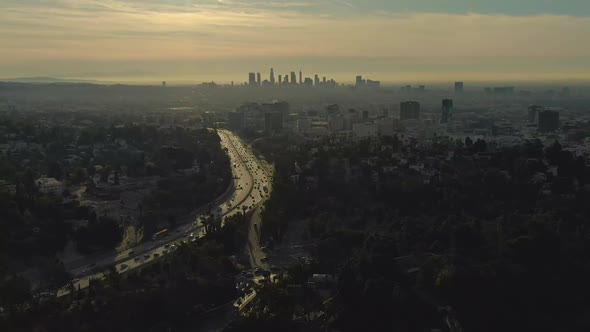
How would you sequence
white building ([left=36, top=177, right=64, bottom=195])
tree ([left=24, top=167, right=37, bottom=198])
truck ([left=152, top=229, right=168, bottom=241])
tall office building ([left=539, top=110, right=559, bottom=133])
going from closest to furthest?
truck ([left=152, top=229, right=168, bottom=241]), tree ([left=24, top=167, right=37, bottom=198]), white building ([left=36, top=177, right=64, bottom=195]), tall office building ([left=539, top=110, right=559, bottom=133])

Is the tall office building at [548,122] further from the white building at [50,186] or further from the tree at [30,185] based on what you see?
the tree at [30,185]

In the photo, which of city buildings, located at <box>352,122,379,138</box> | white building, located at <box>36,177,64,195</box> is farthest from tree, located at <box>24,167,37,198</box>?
city buildings, located at <box>352,122,379,138</box>

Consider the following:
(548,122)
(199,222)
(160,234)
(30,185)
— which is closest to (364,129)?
(548,122)

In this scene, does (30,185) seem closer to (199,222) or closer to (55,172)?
(55,172)

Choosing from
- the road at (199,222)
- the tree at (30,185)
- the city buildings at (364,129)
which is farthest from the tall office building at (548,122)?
the tree at (30,185)

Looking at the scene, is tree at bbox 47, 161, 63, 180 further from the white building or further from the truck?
the truck

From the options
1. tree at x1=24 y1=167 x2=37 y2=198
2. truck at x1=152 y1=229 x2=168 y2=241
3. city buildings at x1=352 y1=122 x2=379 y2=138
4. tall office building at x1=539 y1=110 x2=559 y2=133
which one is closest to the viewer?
truck at x1=152 y1=229 x2=168 y2=241
